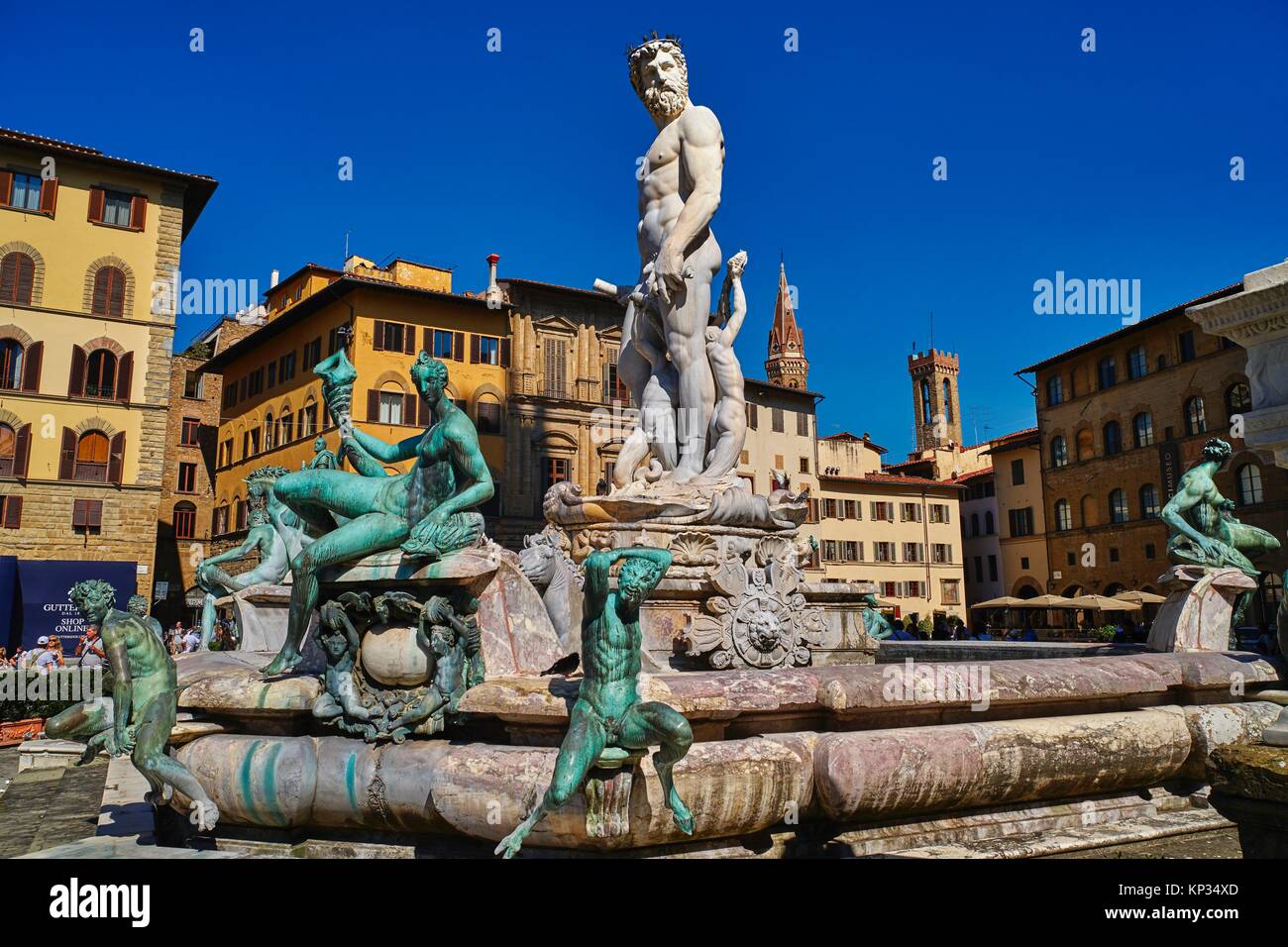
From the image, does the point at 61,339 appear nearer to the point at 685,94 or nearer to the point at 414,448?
the point at 685,94

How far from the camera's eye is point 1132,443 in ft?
151

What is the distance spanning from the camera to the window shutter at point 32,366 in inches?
1359

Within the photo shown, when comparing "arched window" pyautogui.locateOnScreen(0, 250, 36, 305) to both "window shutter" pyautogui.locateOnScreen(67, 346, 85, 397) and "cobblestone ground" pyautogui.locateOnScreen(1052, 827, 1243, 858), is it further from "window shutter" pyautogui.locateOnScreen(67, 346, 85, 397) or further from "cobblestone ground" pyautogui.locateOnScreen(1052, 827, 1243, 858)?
"cobblestone ground" pyautogui.locateOnScreen(1052, 827, 1243, 858)

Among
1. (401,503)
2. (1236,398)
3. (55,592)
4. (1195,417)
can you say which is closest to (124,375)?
(55,592)

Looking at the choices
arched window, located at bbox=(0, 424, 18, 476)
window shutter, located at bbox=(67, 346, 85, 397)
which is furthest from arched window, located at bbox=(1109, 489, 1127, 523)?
arched window, located at bbox=(0, 424, 18, 476)

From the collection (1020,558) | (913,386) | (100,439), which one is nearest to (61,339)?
(100,439)

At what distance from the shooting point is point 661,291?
8.08 metres

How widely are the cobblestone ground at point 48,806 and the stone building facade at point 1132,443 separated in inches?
1568

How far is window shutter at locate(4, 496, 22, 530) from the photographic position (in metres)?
33.2

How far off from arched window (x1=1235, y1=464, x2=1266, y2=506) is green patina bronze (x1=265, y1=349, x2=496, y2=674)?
4125cm

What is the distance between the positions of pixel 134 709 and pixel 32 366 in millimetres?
36295

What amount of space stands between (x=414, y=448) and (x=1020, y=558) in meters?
56.7

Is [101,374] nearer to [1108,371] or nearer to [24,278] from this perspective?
[24,278]
